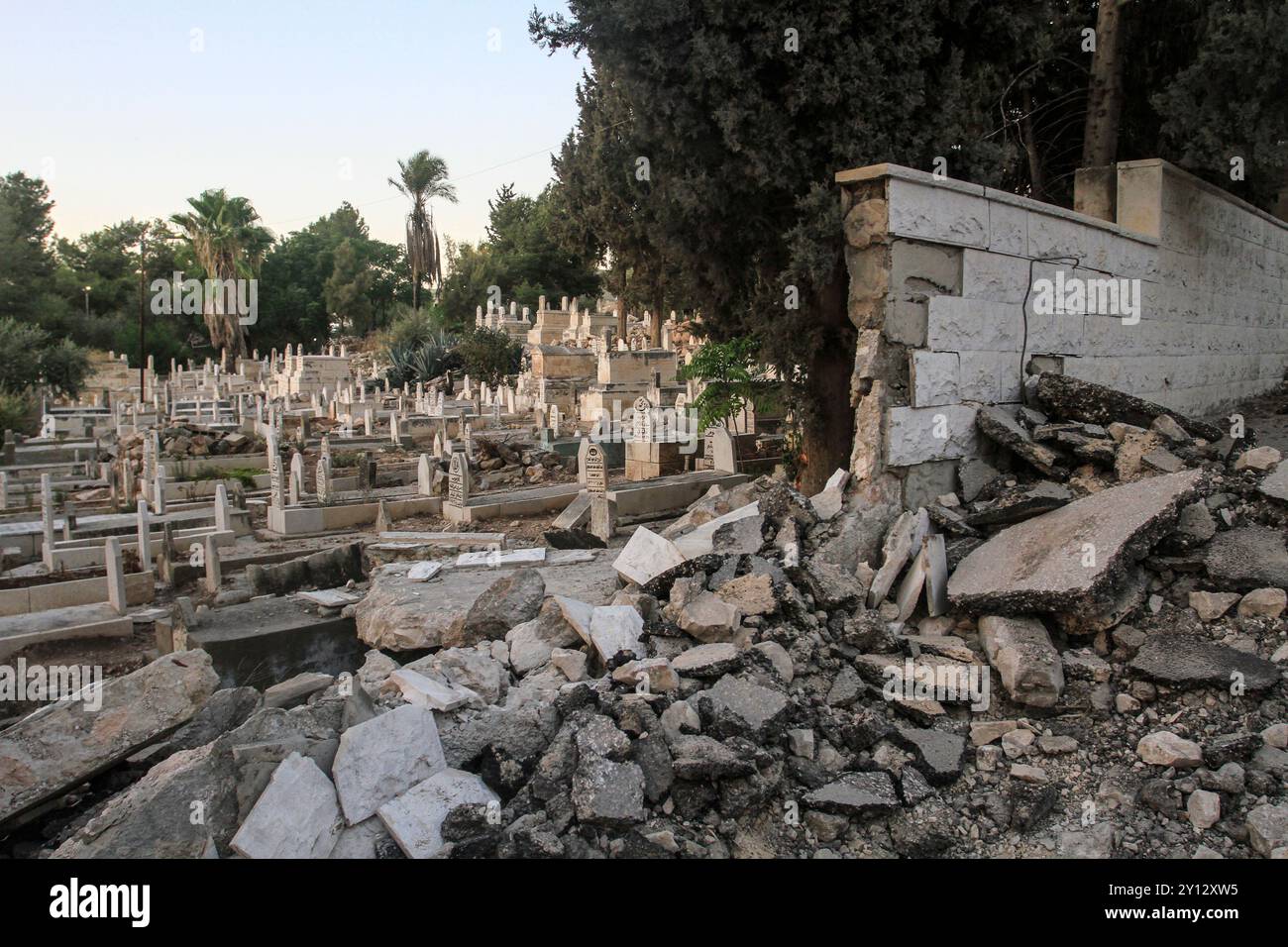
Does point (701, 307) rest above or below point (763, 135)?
below

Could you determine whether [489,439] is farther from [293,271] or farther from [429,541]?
[293,271]

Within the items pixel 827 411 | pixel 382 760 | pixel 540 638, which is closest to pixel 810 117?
pixel 827 411

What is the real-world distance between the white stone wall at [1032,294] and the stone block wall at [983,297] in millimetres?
14

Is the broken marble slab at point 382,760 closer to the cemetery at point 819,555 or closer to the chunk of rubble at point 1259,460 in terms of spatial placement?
the cemetery at point 819,555

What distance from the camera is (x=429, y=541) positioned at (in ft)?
35.8

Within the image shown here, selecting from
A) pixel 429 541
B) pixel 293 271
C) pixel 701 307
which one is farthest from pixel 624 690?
pixel 293 271

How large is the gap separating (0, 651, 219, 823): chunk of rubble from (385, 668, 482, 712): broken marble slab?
94 centimetres

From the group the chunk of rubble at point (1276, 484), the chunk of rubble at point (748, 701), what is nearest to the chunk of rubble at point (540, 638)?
the chunk of rubble at point (748, 701)

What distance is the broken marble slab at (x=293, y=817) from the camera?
3.20 m

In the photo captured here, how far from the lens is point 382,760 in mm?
3506

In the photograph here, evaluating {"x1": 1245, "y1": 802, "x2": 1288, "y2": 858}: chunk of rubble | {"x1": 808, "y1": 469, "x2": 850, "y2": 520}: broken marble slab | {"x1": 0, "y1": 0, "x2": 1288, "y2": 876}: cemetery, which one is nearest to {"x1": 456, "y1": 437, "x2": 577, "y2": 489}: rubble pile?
{"x1": 0, "y1": 0, "x2": 1288, "y2": 876}: cemetery

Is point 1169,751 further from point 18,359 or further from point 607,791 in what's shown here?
point 18,359

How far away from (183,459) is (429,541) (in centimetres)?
1056

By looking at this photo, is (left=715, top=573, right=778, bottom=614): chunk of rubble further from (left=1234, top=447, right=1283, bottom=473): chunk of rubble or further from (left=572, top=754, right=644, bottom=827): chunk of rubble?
(left=1234, top=447, right=1283, bottom=473): chunk of rubble
